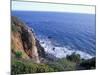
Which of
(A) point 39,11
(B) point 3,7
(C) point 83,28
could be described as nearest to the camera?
(B) point 3,7

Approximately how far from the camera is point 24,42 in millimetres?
2551

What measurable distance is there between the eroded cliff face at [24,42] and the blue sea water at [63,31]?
6 centimetres

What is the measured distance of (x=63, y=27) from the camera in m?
2.73

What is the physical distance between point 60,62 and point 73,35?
355 millimetres

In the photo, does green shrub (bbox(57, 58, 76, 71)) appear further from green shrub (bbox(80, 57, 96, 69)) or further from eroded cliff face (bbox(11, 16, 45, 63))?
eroded cliff face (bbox(11, 16, 45, 63))

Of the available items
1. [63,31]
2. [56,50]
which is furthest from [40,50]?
[63,31]

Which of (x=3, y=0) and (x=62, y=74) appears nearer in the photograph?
(x=3, y=0)

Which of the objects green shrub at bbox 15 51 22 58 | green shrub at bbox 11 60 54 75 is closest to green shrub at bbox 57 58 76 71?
green shrub at bbox 11 60 54 75

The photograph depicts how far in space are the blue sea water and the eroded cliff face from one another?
56 mm

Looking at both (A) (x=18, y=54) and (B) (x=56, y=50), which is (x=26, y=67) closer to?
(A) (x=18, y=54)

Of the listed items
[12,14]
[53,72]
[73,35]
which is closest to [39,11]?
[12,14]

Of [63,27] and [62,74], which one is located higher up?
[63,27]

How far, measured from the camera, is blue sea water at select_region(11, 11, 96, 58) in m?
2.61
